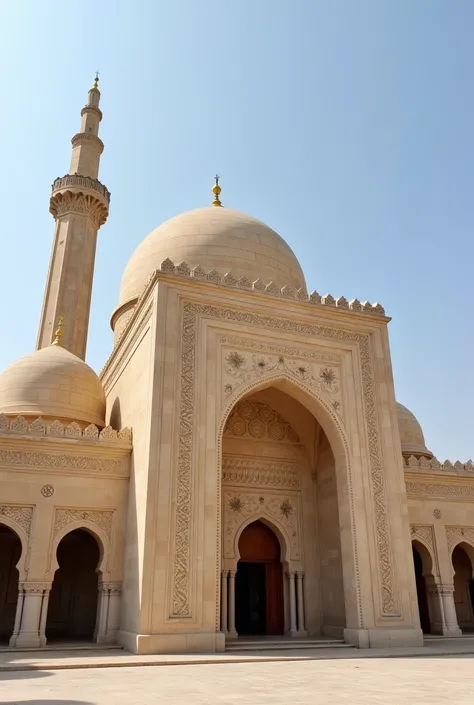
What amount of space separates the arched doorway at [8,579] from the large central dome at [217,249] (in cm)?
536

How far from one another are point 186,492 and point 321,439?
3.61m

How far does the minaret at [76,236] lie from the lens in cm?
1505

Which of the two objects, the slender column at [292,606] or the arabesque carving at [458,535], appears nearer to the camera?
the slender column at [292,606]

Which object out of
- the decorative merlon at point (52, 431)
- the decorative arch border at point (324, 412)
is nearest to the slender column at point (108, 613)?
the decorative merlon at point (52, 431)

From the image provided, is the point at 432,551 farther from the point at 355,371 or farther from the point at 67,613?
the point at 67,613

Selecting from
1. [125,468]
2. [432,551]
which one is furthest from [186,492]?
[432,551]

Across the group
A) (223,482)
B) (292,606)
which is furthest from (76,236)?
(292,606)

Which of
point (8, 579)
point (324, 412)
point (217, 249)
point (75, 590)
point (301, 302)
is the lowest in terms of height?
point (75, 590)

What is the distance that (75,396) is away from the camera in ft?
34.8

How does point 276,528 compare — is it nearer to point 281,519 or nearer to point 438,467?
point 281,519

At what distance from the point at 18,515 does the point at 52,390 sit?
2.84 metres

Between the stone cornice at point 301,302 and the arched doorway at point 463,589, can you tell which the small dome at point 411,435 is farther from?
the stone cornice at point 301,302

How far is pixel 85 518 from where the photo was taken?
27.7ft

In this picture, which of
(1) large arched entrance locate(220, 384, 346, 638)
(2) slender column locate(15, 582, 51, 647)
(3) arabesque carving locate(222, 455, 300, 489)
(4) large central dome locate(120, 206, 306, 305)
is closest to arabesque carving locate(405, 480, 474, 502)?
(1) large arched entrance locate(220, 384, 346, 638)
